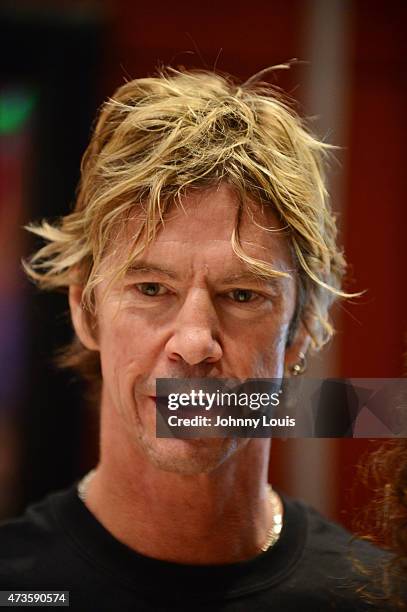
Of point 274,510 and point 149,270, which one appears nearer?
point 149,270

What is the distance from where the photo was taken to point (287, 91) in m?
1.12

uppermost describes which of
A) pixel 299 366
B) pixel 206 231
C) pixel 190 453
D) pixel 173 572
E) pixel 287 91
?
pixel 287 91

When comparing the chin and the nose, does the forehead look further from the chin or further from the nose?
the chin

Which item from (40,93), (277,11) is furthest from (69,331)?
(277,11)

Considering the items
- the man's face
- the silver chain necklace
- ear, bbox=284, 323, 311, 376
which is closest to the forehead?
the man's face

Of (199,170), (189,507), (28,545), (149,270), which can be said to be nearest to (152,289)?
(149,270)

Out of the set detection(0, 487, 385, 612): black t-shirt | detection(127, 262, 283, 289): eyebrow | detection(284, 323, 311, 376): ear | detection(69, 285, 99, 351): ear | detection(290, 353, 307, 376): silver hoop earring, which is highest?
detection(127, 262, 283, 289): eyebrow

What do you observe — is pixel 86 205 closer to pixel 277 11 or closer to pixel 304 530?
pixel 277 11

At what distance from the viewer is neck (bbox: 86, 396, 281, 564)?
108 centimetres

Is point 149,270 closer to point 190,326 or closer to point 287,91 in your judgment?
point 190,326

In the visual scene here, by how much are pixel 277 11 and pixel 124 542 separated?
0.71 metres

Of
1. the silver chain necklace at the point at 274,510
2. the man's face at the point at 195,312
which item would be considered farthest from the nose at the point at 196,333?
the silver chain necklace at the point at 274,510

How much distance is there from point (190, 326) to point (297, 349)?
7.0 inches

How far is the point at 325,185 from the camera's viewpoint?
1.11 meters
